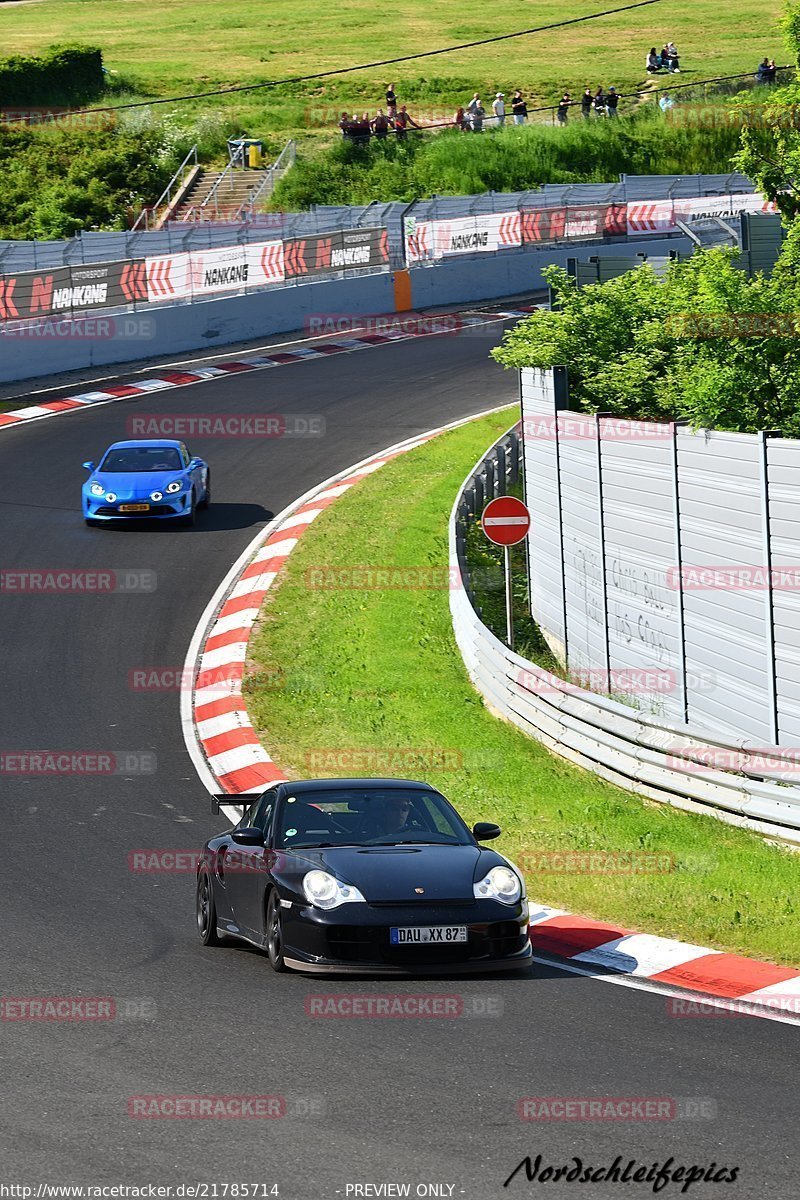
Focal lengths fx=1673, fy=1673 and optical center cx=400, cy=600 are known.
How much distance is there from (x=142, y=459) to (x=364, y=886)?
16.9 m

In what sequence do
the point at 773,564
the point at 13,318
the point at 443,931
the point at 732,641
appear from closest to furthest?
the point at 443,931
the point at 773,564
the point at 732,641
the point at 13,318

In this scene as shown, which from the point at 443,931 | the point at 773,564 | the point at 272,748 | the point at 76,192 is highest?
the point at 76,192

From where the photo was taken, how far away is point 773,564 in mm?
14031

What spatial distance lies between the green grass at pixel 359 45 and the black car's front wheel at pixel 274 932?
6682 centimetres

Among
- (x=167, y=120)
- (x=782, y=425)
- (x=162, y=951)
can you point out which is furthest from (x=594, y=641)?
(x=167, y=120)

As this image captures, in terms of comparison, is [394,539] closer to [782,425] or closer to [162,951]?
[782,425]

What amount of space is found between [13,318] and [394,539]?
13.8m

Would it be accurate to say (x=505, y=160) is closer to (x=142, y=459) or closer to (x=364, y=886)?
(x=142, y=459)

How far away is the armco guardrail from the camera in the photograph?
43.0ft

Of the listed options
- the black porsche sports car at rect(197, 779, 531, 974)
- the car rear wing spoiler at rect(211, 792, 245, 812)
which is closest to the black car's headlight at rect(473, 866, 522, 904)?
the black porsche sports car at rect(197, 779, 531, 974)

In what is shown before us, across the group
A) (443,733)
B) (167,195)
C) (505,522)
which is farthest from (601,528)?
(167,195)

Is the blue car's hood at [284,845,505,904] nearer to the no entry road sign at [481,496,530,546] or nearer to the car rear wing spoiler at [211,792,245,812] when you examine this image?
the car rear wing spoiler at [211,792,245,812]

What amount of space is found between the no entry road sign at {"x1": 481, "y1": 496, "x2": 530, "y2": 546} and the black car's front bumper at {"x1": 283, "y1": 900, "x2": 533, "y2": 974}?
379 inches

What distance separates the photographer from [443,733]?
693 inches
